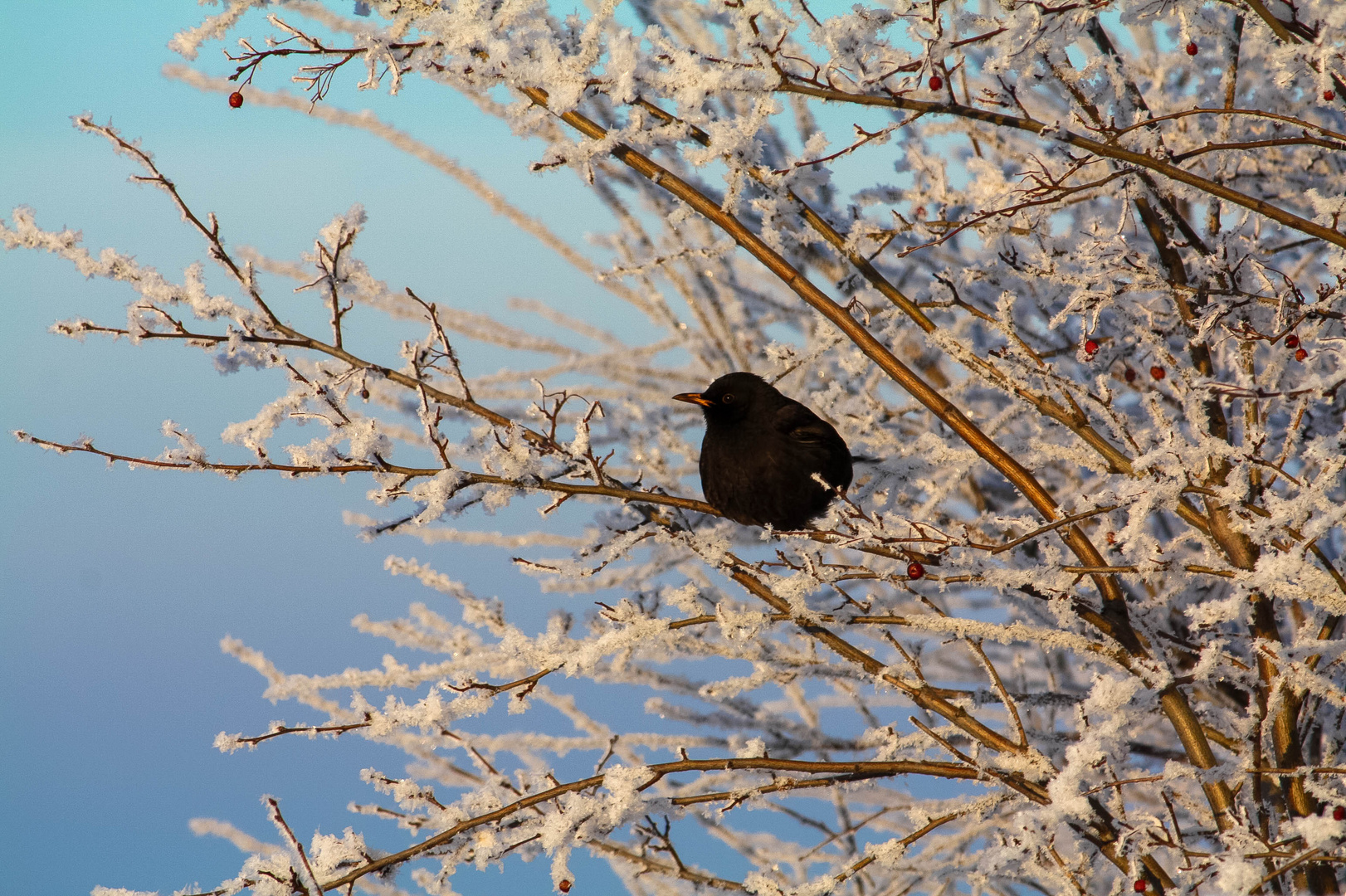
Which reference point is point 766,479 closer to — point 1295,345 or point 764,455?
point 764,455

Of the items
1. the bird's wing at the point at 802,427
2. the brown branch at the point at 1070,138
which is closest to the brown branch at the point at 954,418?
the brown branch at the point at 1070,138

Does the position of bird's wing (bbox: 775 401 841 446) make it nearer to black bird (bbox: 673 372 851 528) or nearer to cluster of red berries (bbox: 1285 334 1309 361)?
black bird (bbox: 673 372 851 528)

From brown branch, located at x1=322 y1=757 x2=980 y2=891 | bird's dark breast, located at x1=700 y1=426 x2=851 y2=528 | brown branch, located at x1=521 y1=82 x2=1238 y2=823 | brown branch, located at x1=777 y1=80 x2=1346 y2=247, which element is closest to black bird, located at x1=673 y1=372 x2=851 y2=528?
bird's dark breast, located at x1=700 y1=426 x2=851 y2=528

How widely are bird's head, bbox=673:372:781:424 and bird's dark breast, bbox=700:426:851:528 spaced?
0.33 feet

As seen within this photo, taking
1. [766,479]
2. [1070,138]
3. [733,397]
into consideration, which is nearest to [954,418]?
[766,479]

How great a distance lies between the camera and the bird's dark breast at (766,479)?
3.15 m

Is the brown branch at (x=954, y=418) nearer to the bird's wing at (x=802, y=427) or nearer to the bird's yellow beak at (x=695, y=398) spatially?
the bird's wing at (x=802, y=427)

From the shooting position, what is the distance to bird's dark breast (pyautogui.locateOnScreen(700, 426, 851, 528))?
3.15m

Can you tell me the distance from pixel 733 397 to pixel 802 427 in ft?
0.82

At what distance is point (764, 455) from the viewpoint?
3.17 m

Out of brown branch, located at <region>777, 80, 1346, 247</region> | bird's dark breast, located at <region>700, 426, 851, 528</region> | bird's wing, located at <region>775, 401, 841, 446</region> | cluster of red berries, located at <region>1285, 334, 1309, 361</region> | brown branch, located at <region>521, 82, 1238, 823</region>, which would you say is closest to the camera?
brown branch, located at <region>777, 80, 1346, 247</region>

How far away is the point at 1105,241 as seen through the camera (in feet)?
8.36

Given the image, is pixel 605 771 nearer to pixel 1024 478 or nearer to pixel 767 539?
pixel 767 539

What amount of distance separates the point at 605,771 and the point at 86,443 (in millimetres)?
1472
